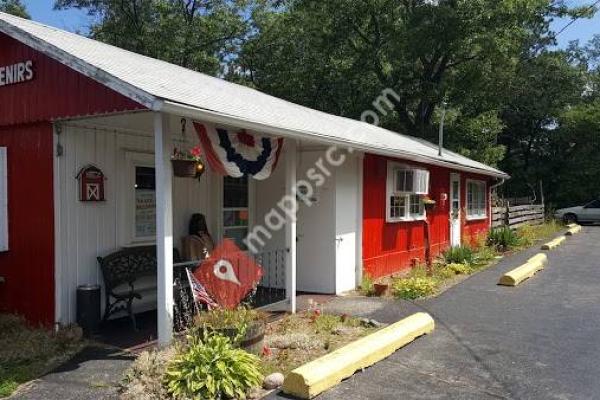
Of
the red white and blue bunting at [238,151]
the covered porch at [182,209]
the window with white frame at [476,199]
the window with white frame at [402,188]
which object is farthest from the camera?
the window with white frame at [476,199]

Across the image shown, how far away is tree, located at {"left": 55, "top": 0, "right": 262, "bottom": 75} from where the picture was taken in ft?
84.9

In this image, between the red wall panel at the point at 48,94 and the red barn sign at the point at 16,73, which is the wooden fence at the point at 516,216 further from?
the red barn sign at the point at 16,73

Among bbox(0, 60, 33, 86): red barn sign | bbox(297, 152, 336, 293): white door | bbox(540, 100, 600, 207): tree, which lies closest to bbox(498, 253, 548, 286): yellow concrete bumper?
bbox(297, 152, 336, 293): white door

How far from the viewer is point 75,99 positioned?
6.27m

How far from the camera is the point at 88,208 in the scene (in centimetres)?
697

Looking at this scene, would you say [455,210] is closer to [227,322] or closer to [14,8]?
[227,322]

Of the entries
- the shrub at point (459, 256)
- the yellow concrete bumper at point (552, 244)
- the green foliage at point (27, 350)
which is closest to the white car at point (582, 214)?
the yellow concrete bumper at point (552, 244)

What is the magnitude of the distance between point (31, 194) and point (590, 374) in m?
6.67

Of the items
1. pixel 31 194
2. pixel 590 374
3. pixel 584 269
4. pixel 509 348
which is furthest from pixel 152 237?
pixel 584 269

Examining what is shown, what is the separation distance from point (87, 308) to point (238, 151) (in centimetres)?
265

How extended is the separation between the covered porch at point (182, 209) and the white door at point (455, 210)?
6262 mm

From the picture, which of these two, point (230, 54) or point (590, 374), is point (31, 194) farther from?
point (230, 54)

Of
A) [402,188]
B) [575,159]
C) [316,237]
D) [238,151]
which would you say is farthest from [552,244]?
[575,159]

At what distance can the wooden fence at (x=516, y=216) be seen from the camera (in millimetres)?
20938
